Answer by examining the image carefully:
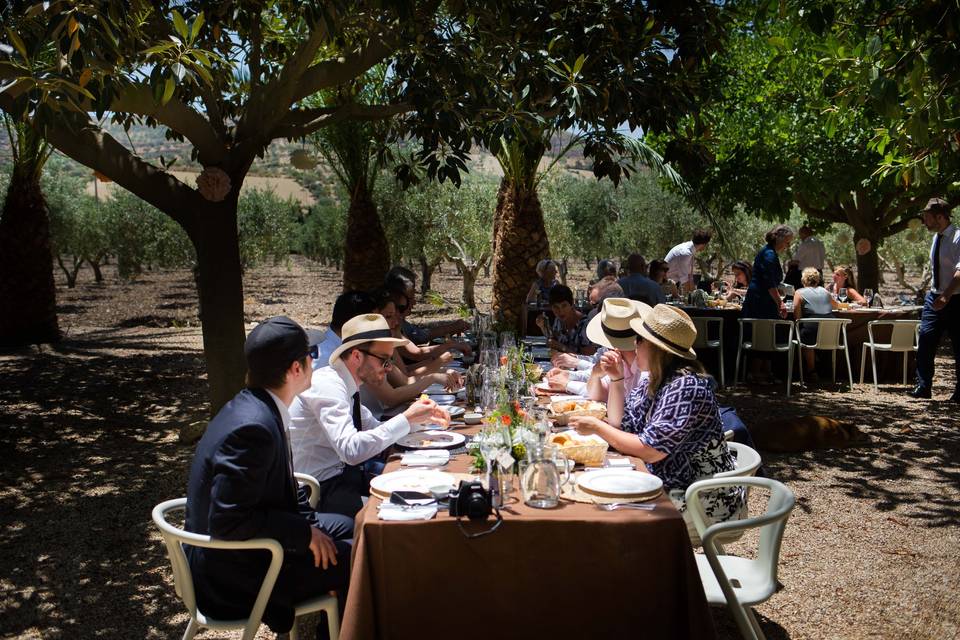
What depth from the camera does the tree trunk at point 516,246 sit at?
1347 cm

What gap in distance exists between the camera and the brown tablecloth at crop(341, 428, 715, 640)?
2754mm

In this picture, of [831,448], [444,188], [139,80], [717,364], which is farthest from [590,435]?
[444,188]

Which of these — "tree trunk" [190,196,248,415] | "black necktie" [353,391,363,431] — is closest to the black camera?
"black necktie" [353,391,363,431]

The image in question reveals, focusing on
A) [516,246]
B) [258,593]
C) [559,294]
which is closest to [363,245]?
[516,246]

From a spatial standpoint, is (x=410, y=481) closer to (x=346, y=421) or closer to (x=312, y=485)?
(x=346, y=421)

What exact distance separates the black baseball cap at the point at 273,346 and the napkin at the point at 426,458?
0.81 metres

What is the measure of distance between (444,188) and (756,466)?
21344 millimetres

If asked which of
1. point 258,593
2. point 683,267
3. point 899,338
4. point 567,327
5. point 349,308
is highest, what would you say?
point 683,267

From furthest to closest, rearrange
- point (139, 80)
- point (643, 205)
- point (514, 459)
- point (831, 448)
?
point (643, 205)
point (831, 448)
point (139, 80)
point (514, 459)

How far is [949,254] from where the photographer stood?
353 inches

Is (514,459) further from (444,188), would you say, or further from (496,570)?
(444,188)

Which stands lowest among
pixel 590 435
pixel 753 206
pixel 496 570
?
pixel 496 570

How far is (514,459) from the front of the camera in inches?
125

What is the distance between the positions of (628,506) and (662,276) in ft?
30.3
